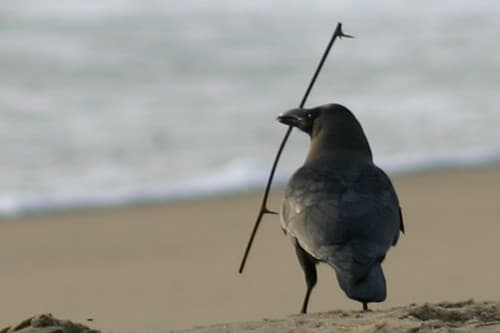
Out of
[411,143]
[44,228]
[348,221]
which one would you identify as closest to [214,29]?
[411,143]

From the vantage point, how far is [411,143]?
43.6ft

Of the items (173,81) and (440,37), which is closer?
(173,81)

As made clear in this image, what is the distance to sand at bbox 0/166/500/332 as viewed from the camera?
9109 mm

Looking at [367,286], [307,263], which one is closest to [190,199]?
[307,263]

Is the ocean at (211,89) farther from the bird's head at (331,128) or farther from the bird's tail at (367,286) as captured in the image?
the bird's tail at (367,286)

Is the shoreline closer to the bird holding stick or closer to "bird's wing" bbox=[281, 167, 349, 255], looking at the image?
the bird holding stick

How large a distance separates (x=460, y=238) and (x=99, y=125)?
4846mm

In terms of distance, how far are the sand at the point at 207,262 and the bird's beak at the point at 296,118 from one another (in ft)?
3.83

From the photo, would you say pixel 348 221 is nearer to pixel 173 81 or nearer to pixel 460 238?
pixel 460 238

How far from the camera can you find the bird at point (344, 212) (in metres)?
6.59

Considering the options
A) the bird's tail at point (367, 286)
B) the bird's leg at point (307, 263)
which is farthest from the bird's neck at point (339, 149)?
the bird's tail at point (367, 286)

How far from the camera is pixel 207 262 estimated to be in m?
10.2

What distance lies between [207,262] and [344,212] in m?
3.38

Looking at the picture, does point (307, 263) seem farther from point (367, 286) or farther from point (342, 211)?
point (367, 286)
